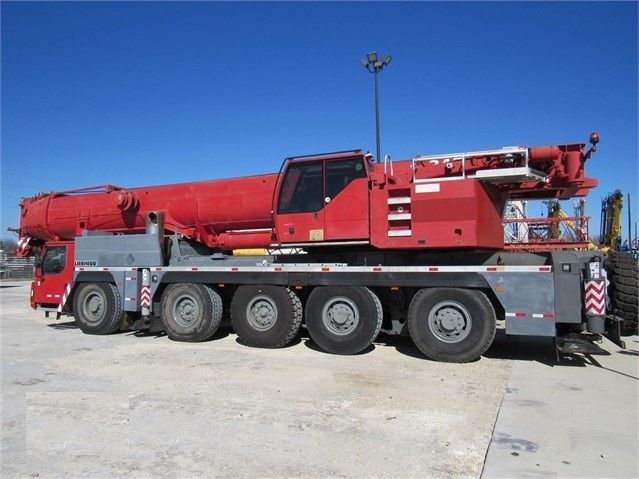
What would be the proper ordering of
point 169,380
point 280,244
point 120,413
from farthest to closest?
point 280,244
point 169,380
point 120,413

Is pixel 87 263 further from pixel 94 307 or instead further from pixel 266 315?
pixel 266 315

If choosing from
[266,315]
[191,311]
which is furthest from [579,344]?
[191,311]

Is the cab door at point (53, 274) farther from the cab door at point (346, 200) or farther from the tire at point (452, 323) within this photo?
the tire at point (452, 323)

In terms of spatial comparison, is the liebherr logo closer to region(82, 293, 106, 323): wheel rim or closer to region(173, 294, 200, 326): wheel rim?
region(82, 293, 106, 323): wheel rim

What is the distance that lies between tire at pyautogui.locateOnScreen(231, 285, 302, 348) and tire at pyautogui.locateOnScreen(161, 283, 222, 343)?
59 cm

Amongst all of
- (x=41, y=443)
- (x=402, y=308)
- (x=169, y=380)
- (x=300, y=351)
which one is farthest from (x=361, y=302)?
(x=41, y=443)

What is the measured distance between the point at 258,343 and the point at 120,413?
13.1 ft

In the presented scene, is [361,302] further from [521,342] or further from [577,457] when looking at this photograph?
[577,457]

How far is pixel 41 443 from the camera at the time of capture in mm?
4805

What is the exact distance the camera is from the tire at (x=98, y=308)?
11.3 m

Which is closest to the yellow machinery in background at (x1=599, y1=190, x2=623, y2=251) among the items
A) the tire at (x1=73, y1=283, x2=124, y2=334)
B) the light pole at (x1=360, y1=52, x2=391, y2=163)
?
the light pole at (x1=360, y1=52, x2=391, y2=163)

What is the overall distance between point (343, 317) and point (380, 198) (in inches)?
86.0

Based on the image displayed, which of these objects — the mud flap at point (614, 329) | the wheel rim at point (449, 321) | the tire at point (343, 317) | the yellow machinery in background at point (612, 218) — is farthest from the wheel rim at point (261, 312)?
Answer: the yellow machinery in background at point (612, 218)

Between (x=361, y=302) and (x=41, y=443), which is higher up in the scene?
(x=361, y=302)
